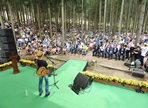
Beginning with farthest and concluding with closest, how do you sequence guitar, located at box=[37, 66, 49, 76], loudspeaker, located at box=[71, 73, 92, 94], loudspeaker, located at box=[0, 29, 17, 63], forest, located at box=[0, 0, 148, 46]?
forest, located at box=[0, 0, 148, 46]
loudspeaker, located at box=[0, 29, 17, 63]
loudspeaker, located at box=[71, 73, 92, 94]
guitar, located at box=[37, 66, 49, 76]

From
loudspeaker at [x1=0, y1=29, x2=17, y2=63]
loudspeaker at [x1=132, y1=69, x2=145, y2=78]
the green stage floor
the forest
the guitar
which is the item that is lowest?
the green stage floor

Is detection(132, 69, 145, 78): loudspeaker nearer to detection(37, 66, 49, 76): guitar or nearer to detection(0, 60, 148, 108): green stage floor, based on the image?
detection(0, 60, 148, 108): green stage floor

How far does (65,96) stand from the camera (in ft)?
11.9

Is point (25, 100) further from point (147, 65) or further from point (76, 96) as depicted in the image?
point (147, 65)

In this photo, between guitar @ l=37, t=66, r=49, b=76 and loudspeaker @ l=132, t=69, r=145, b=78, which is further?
loudspeaker @ l=132, t=69, r=145, b=78

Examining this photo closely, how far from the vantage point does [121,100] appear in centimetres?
353

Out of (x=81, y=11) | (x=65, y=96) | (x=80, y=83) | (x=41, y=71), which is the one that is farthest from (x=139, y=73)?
(x=81, y=11)

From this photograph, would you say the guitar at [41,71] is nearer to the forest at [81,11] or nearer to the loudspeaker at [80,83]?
the loudspeaker at [80,83]

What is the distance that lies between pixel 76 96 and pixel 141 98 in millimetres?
2009

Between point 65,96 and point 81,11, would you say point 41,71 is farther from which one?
point 81,11

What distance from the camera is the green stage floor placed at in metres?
3.30

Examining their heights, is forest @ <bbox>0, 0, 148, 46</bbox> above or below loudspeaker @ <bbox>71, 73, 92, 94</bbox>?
above

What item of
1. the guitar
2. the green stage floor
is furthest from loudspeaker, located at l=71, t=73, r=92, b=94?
the guitar

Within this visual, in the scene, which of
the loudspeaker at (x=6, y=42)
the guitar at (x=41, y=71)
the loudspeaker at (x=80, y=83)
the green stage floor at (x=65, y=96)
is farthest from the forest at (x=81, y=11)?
the guitar at (x=41, y=71)
